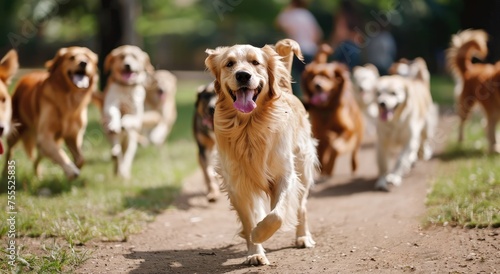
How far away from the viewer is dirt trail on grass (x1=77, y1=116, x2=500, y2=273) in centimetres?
447

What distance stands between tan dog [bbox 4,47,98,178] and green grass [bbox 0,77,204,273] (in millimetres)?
376

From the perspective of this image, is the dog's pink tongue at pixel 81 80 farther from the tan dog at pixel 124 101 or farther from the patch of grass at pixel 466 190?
the patch of grass at pixel 466 190

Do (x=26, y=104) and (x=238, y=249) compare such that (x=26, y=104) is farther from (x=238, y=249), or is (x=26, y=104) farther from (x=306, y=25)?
(x=306, y=25)

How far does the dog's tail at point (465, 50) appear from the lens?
29.4ft

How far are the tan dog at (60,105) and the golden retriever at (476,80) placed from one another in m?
5.26

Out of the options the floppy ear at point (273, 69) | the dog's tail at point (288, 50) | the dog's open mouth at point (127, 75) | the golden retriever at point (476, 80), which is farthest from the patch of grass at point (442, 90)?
the floppy ear at point (273, 69)

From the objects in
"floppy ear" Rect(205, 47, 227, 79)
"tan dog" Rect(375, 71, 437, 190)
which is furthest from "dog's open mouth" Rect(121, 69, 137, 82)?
"floppy ear" Rect(205, 47, 227, 79)

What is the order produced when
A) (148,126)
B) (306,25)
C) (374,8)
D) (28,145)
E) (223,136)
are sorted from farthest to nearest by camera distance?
(374,8), (306,25), (148,126), (28,145), (223,136)

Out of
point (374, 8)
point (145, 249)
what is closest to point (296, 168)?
point (145, 249)

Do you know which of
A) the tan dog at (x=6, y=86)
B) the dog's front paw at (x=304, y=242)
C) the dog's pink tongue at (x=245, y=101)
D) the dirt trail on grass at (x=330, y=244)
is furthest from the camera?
the tan dog at (x=6, y=86)

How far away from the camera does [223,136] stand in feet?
15.8

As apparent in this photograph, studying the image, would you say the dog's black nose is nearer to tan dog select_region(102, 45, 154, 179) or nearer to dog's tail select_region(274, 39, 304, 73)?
dog's tail select_region(274, 39, 304, 73)

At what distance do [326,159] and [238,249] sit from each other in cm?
308

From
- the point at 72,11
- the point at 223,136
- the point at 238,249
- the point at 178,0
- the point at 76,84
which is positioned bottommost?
the point at 238,249
